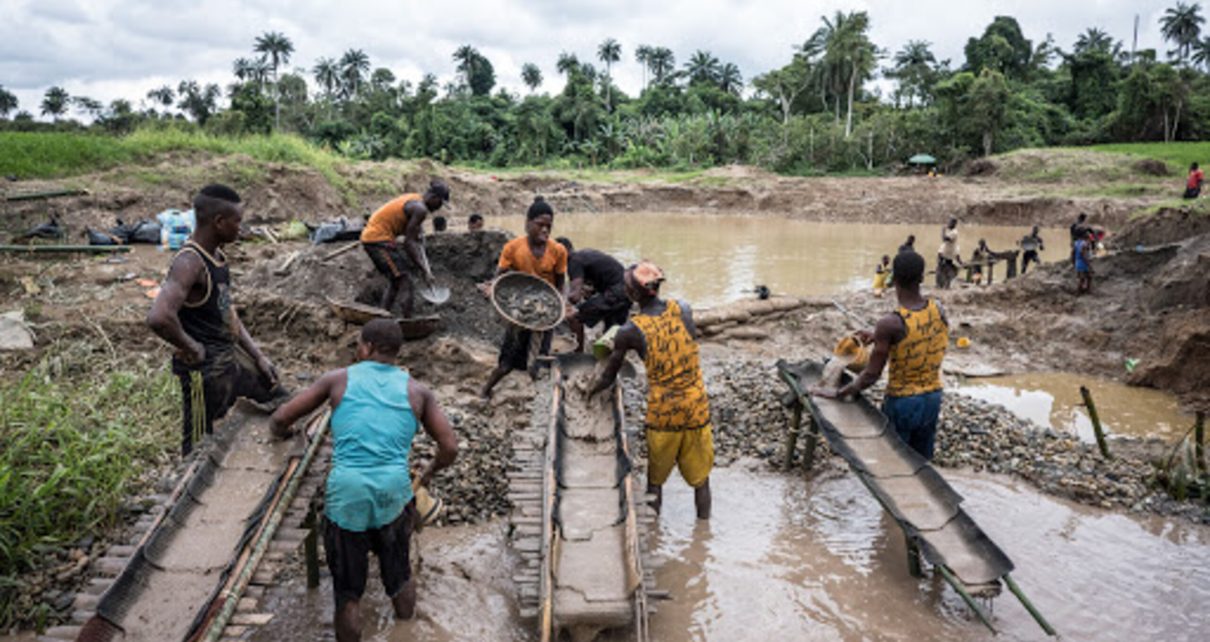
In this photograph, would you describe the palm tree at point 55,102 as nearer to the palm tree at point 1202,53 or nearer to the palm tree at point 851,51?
the palm tree at point 851,51

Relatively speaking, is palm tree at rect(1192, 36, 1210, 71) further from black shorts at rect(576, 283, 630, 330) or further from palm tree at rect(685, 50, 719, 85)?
black shorts at rect(576, 283, 630, 330)

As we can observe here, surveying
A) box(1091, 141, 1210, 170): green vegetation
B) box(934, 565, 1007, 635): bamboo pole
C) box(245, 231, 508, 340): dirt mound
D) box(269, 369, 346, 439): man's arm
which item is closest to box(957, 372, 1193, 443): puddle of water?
box(934, 565, 1007, 635): bamboo pole

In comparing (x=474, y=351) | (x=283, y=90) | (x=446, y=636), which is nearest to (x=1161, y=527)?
(x=446, y=636)

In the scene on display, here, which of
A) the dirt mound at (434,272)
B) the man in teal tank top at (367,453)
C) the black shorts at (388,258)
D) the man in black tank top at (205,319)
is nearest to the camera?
the man in teal tank top at (367,453)

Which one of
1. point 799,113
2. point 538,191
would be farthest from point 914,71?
→ point 538,191

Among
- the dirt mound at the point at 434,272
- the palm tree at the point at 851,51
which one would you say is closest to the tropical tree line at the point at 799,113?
the palm tree at the point at 851,51

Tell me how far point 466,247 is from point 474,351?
75.0 inches

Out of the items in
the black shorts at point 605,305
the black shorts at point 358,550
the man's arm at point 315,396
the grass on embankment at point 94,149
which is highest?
the grass on embankment at point 94,149

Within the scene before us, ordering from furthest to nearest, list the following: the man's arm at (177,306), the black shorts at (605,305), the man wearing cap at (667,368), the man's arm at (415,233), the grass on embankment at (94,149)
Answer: the grass on embankment at (94,149)
the man's arm at (415,233)
the black shorts at (605,305)
the man wearing cap at (667,368)
the man's arm at (177,306)

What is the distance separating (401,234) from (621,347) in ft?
11.9

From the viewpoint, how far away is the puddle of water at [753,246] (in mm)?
15883

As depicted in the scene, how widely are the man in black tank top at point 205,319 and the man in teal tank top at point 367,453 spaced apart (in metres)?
1.09

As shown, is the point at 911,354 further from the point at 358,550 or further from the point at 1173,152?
the point at 1173,152

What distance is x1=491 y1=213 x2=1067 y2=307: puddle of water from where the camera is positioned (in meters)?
15.9
